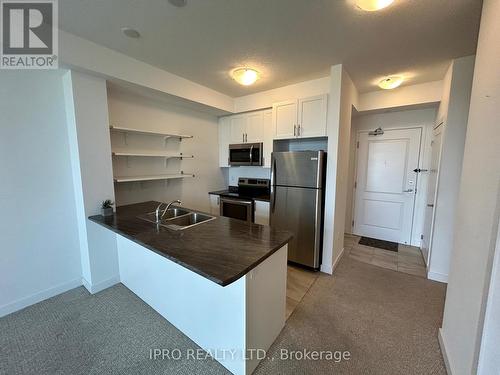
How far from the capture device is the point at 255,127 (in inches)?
142

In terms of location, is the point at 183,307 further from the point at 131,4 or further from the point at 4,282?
the point at 131,4

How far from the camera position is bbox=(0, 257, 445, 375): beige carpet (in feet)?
4.97

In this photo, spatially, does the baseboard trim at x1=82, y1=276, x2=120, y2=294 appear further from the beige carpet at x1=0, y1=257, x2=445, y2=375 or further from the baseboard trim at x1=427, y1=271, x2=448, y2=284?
the baseboard trim at x1=427, y1=271, x2=448, y2=284

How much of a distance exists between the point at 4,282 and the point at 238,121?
3.57 m

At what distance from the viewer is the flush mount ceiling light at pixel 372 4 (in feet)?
4.53

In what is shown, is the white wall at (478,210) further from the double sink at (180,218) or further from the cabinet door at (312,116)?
the double sink at (180,218)

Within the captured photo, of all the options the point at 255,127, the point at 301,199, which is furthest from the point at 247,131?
the point at 301,199

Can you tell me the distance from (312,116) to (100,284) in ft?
11.2

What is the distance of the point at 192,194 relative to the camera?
12.3ft

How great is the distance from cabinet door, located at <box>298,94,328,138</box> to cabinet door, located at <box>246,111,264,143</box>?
0.77 meters

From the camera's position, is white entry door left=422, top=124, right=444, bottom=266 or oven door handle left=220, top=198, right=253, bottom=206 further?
oven door handle left=220, top=198, right=253, bottom=206

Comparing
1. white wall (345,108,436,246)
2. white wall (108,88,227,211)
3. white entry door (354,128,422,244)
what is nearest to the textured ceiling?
white wall (108,88,227,211)

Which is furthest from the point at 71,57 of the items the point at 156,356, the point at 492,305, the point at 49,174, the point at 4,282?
the point at 492,305

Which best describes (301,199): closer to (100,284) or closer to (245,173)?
(245,173)
